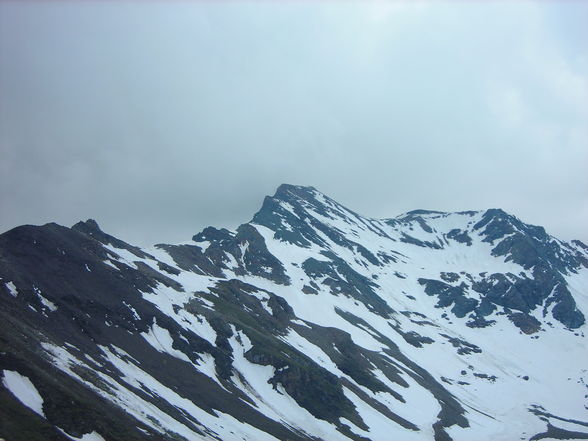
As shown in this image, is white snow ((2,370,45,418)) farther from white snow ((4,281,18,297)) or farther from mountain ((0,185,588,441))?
white snow ((4,281,18,297))

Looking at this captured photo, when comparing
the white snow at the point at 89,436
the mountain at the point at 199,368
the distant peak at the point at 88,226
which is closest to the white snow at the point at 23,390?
the mountain at the point at 199,368

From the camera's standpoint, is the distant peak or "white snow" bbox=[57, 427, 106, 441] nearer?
"white snow" bbox=[57, 427, 106, 441]

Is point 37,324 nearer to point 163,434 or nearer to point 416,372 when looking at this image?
point 163,434

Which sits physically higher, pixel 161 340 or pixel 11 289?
pixel 161 340

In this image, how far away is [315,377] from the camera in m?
123

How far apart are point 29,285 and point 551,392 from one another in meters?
166

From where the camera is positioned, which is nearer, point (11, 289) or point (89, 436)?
point (89, 436)

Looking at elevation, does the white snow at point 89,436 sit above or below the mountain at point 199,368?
below

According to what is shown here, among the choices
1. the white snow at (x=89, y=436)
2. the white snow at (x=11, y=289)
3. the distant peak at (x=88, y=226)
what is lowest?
the white snow at (x=89, y=436)

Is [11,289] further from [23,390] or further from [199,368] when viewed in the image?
[23,390]

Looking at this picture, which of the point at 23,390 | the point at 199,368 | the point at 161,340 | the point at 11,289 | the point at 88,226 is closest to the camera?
the point at 23,390

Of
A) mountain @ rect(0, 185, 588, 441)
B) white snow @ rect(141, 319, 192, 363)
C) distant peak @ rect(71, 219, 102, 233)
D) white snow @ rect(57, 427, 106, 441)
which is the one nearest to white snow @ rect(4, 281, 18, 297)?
mountain @ rect(0, 185, 588, 441)

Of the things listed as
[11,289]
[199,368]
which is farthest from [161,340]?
[11,289]

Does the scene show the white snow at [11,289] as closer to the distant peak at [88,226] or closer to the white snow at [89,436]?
the white snow at [89,436]
